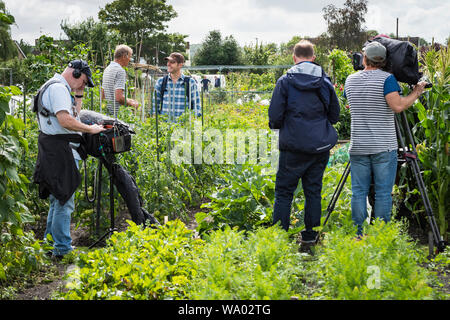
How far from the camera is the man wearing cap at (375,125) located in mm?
4199

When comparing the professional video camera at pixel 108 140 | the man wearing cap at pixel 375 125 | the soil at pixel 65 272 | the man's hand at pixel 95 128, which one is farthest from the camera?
the professional video camera at pixel 108 140

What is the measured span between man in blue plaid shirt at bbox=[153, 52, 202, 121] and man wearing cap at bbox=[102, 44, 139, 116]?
2.72 ft

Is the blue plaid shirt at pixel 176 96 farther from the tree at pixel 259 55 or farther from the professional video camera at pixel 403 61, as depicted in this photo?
the tree at pixel 259 55

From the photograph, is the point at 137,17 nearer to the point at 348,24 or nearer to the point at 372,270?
the point at 348,24

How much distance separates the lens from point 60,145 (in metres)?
4.43

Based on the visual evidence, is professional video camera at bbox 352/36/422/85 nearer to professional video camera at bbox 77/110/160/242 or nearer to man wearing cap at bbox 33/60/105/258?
professional video camera at bbox 77/110/160/242

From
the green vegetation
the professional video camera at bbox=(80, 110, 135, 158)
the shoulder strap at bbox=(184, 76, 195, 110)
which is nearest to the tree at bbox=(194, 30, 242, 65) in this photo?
the shoulder strap at bbox=(184, 76, 195, 110)

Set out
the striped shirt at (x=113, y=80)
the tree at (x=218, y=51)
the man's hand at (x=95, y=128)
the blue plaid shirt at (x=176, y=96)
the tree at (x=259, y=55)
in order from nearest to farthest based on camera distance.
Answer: the man's hand at (x=95, y=128) < the striped shirt at (x=113, y=80) < the blue plaid shirt at (x=176, y=96) < the tree at (x=259, y=55) < the tree at (x=218, y=51)

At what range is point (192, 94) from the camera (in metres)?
7.04

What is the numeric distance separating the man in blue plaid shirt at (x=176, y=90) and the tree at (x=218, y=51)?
122 ft

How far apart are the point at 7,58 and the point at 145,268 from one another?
109 ft

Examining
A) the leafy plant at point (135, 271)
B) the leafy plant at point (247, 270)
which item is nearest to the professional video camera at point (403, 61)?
the leafy plant at point (247, 270)

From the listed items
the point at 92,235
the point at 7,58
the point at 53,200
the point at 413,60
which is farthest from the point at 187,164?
the point at 7,58

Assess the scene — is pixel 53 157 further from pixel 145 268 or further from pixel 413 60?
pixel 413 60
